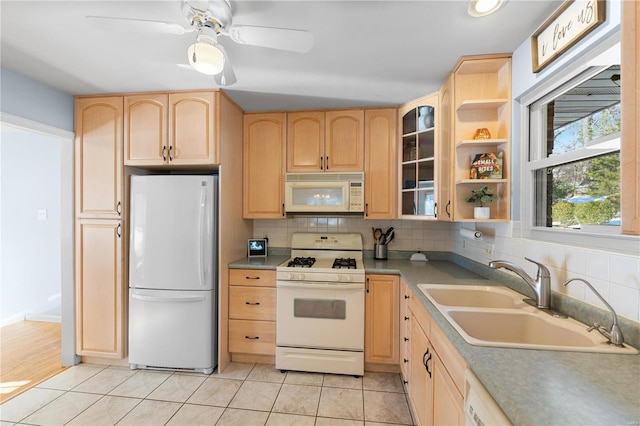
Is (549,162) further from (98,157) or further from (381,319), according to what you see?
(98,157)

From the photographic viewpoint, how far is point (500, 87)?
5.86 ft

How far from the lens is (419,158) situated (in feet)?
7.73

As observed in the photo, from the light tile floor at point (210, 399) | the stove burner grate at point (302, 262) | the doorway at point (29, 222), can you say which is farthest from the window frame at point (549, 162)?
the doorway at point (29, 222)


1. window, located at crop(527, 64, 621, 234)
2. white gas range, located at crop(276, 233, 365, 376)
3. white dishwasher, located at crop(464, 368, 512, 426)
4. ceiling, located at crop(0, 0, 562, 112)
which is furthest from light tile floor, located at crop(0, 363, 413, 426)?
ceiling, located at crop(0, 0, 562, 112)

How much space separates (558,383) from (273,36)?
1.60 meters

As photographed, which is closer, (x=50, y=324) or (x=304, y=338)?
(x=304, y=338)

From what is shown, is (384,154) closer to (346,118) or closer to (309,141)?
(346,118)

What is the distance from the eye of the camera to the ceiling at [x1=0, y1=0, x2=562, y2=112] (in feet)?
4.30

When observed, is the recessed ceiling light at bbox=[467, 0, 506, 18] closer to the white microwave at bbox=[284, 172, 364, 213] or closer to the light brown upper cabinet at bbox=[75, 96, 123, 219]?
the white microwave at bbox=[284, 172, 364, 213]

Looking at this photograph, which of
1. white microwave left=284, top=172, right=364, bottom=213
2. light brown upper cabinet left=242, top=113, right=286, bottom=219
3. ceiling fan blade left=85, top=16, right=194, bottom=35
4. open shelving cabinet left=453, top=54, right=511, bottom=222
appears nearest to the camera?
ceiling fan blade left=85, top=16, right=194, bottom=35

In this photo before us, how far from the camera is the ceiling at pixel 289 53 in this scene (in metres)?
1.31

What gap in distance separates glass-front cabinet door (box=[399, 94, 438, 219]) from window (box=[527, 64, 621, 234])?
72 centimetres

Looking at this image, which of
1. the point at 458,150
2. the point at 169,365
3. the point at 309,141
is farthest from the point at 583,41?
the point at 169,365

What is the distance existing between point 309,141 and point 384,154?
725mm
